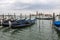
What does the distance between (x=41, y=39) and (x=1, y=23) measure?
17723 millimetres

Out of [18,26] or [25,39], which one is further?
[18,26]

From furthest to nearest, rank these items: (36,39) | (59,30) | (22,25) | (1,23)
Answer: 1. (1,23)
2. (22,25)
3. (59,30)
4. (36,39)

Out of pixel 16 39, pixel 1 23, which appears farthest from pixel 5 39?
pixel 1 23

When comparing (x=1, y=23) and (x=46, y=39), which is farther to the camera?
(x=1, y=23)

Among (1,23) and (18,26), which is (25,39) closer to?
(18,26)

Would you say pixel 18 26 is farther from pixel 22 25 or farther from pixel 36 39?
pixel 36 39

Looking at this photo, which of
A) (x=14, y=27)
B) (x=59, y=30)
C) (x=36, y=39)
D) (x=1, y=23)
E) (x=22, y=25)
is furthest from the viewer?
(x=1, y=23)

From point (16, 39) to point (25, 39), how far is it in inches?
43.5

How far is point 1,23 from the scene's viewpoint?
33.7 metres

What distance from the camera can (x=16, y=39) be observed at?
17906 mm

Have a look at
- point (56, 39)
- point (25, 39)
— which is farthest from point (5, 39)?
point (56, 39)

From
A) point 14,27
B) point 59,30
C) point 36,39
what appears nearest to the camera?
point 36,39

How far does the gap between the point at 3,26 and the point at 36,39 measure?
53.8ft

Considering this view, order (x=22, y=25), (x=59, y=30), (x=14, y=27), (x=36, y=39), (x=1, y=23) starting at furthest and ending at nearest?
(x=1, y=23), (x=22, y=25), (x=14, y=27), (x=59, y=30), (x=36, y=39)
